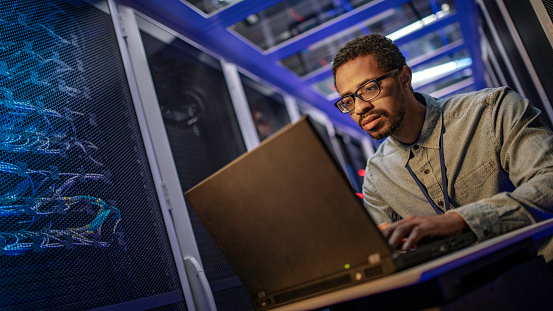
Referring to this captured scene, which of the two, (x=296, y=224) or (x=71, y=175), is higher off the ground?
(x=71, y=175)

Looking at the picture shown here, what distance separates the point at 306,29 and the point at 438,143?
2325mm

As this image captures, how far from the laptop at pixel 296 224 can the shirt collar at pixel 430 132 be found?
643mm

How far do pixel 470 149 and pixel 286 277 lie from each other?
0.92 metres

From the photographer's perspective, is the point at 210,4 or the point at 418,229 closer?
the point at 418,229

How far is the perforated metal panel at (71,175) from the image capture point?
139cm

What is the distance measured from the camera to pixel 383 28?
402 centimetres

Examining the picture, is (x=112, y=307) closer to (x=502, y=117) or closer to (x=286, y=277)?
(x=286, y=277)

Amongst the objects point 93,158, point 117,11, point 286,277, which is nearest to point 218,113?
point 117,11

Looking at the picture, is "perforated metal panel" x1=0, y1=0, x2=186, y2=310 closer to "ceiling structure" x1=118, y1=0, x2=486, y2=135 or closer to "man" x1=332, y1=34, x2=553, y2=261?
"ceiling structure" x1=118, y1=0, x2=486, y2=135

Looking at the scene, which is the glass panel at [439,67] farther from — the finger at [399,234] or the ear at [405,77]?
the finger at [399,234]

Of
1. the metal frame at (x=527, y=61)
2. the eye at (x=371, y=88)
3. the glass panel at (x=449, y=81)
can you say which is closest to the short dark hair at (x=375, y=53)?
the eye at (x=371, y=88)

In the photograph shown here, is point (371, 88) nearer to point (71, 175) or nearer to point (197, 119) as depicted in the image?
point (71, 175)

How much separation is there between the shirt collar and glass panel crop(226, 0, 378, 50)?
1971 millimetres

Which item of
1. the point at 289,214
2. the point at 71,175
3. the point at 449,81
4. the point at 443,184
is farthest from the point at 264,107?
the point at 449,81
